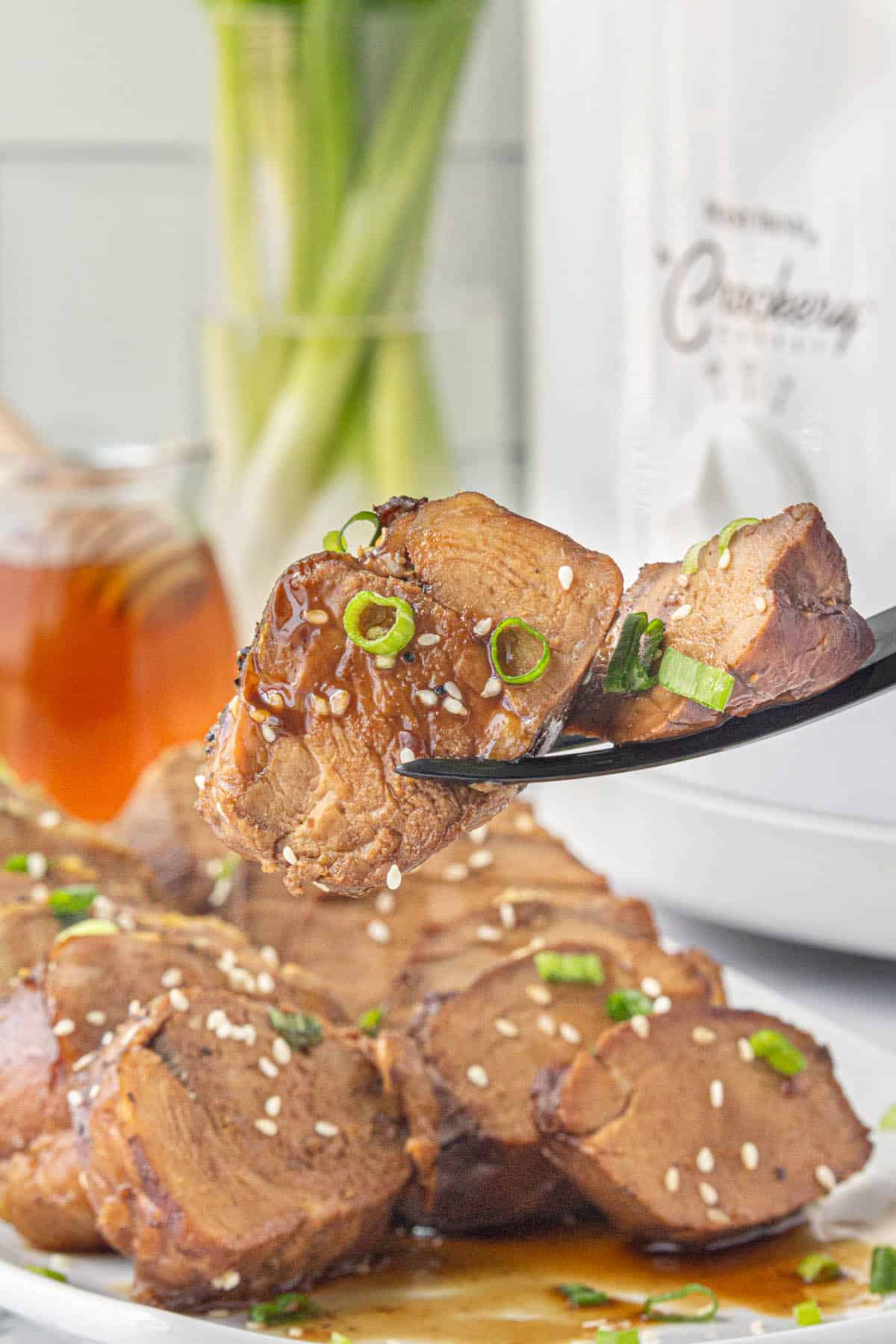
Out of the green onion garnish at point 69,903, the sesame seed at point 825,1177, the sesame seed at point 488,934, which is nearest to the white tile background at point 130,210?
the sesame seed at point 488,934

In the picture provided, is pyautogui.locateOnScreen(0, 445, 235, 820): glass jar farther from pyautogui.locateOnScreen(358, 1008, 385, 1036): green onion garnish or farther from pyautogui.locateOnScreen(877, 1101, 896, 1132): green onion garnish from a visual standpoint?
pyautogui.locateOnScreen(877, 1101, 896, 1132): green onion garnish

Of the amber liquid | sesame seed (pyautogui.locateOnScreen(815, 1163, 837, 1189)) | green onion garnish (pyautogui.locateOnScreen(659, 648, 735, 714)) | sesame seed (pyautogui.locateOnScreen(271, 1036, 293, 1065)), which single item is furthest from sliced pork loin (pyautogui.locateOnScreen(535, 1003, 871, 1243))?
the amber liquid

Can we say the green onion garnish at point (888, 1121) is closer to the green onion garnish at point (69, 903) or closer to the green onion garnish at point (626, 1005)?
the green onion garnish at point (626, 1005)

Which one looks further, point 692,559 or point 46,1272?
point 46,1272

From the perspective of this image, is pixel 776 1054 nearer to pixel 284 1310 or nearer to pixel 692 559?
pixel 284 1310

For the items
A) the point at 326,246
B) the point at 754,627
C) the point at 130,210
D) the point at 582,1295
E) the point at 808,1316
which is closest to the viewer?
the point at 754,627

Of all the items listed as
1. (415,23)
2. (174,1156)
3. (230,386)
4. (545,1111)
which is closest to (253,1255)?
(174,1156)

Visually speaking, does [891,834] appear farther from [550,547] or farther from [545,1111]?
[550,547]

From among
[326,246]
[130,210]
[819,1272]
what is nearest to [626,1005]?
[819,1272]
